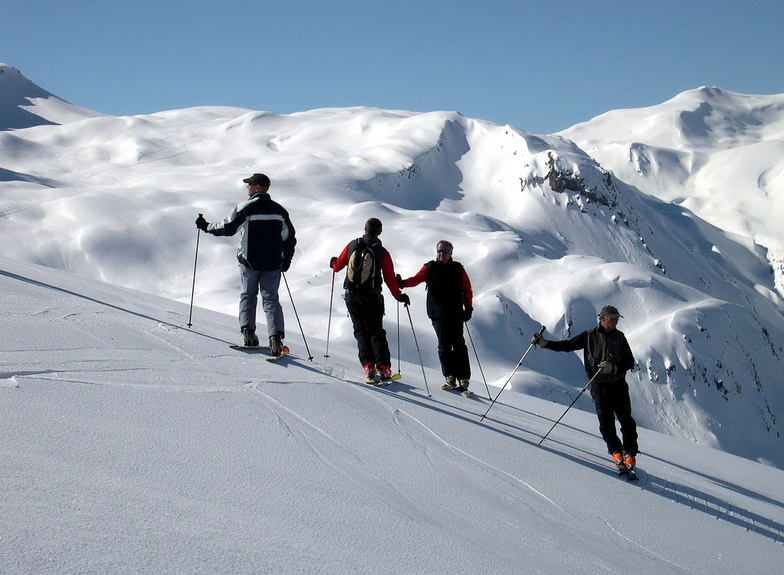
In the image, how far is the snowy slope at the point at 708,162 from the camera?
14666cm

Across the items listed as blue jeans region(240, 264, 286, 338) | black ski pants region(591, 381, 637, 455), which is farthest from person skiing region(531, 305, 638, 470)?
blue jeans region(240, 264, 286, 338)

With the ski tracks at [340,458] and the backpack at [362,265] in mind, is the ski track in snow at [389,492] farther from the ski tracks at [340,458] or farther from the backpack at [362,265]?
the backpack at [362,265]

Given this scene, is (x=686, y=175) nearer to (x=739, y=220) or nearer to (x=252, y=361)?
(x=739, y=220)

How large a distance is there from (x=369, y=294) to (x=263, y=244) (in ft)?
4.08

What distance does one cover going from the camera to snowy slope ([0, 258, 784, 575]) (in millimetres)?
3027

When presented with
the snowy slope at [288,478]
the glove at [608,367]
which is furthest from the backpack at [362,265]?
the glove at [608,367]

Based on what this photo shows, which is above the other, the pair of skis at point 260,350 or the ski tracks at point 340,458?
the pair of skis at point 260,350

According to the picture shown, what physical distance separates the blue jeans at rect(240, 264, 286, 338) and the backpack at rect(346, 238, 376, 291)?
0.80 meters

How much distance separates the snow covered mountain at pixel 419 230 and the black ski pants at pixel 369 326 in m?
24.3

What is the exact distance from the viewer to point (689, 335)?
52.7 metres

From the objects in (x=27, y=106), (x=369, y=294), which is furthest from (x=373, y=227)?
(x=27, y=106)

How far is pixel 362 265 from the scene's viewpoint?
7359 mm

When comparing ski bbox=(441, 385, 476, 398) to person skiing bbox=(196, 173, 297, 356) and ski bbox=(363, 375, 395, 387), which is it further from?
person skiing bbox=(196, 173, 297, 356)

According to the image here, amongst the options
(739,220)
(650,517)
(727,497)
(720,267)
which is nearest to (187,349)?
(650,517)
